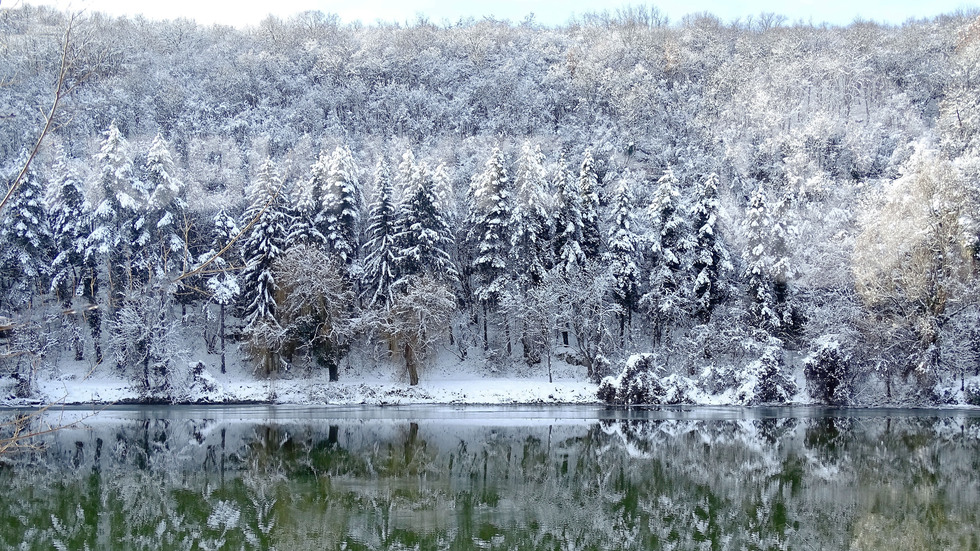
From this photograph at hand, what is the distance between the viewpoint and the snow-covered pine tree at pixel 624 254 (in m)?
41.1

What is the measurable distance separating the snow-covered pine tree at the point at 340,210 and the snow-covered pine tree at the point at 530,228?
9.48m

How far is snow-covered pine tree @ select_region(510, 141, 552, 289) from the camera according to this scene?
4103cm

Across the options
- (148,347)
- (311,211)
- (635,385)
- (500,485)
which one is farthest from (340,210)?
(500,485)

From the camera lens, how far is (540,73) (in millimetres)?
83688

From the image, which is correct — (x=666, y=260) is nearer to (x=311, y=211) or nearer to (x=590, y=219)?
(x=590, y=219)

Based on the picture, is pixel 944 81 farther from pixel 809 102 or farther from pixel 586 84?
pixel 586 84

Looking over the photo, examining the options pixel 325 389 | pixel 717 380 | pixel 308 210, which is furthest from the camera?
pixel 308 210

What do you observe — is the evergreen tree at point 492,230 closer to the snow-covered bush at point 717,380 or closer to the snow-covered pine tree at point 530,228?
the snow-covered pine tree at point 530,228

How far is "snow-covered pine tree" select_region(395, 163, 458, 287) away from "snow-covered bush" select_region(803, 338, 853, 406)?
19.5 m

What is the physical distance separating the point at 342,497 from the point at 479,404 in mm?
18212

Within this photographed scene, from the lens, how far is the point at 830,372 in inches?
1373

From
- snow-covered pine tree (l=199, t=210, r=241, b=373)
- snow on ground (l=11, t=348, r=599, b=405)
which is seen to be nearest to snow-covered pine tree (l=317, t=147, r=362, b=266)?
snow-covered pine tree (l=199, t=210, r=241, b=373)

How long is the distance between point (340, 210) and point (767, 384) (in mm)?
25328

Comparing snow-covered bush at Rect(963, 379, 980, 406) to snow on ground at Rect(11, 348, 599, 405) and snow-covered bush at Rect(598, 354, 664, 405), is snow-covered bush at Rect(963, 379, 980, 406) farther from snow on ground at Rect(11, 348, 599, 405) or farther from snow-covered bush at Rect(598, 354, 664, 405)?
snow on ground at Rect(11, 348, 599, 405)
